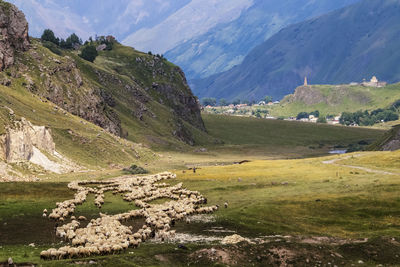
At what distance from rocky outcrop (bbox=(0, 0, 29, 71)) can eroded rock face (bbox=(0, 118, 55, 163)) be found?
54010 mm

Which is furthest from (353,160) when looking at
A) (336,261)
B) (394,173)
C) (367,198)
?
(336,261)

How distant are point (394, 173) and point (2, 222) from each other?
217 feet

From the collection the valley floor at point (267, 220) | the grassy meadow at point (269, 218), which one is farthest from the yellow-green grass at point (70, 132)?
the valley floor at point (267, 220)

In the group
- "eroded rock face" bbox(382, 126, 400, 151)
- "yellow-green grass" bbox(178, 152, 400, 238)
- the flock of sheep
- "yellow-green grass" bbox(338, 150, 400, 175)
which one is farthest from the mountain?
"eroded rock face" bbox(382, 126, 400, 151)

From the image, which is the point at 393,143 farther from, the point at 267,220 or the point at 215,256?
the point at 215,256

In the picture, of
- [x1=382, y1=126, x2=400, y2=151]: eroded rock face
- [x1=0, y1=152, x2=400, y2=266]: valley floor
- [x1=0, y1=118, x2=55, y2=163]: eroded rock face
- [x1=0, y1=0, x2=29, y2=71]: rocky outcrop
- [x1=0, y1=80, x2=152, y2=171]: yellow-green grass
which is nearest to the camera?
[x1=0, y1=152, x2=400, y2=266]: valley floor

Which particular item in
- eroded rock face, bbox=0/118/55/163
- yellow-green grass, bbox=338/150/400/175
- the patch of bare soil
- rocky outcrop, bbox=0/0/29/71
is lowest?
the patch of bare soil

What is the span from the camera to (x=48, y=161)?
124125 mm

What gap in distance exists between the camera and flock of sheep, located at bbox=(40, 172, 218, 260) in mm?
45388

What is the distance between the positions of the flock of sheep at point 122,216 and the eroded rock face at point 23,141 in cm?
3250

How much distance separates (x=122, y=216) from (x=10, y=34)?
143 meters

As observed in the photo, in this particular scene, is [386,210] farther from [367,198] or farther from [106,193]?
[106,193]

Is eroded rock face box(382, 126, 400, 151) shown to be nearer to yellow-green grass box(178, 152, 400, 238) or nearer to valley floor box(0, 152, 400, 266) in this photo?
valley floor box(0, 152, 400, 266)

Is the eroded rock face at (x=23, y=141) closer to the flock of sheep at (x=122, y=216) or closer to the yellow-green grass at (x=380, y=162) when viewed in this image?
the flock of sheep at (x=122, y=216)
